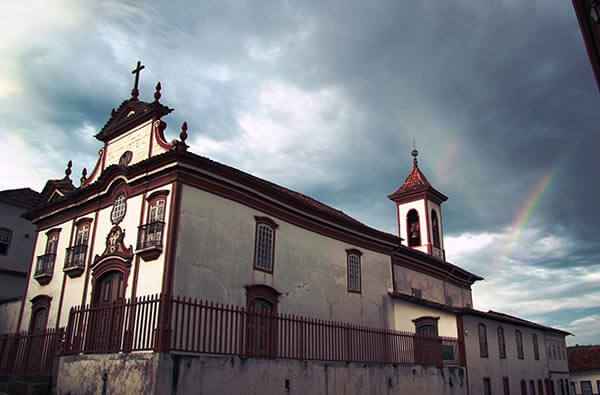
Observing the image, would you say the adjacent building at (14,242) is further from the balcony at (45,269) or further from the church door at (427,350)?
the church door at (427,350)

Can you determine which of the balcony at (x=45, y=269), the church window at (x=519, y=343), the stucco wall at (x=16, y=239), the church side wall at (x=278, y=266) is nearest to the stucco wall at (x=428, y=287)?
the church side wall at (x=278, y=266)

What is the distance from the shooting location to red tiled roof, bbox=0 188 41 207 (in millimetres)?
29173

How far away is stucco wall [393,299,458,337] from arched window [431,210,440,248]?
10015mm

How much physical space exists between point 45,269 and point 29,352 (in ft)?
14.2

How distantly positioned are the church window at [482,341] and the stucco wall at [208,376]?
8297mm

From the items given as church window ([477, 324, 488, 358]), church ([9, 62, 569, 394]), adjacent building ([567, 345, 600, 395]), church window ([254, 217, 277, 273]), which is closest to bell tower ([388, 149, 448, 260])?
church ([9, 62, 569, 394])

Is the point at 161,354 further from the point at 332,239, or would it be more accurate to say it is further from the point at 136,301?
the point at 332,239

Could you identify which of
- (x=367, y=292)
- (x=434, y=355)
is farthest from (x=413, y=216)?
(x=434, y=355)

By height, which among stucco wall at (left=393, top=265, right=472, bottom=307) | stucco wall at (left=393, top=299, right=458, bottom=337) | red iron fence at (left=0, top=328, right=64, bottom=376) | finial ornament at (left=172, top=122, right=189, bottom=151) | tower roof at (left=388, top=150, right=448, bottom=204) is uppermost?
tower roof at (left=388, top=150, right=448, bottom=204)

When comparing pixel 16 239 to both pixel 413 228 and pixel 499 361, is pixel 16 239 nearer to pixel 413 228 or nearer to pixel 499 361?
pixel 413 228

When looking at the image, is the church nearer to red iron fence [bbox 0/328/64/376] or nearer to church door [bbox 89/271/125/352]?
church door [bbox 89/271/125/352]

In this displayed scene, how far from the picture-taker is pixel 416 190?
3400 cm

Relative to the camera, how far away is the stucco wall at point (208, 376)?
11.2 metres

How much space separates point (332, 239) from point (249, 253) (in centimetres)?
529
